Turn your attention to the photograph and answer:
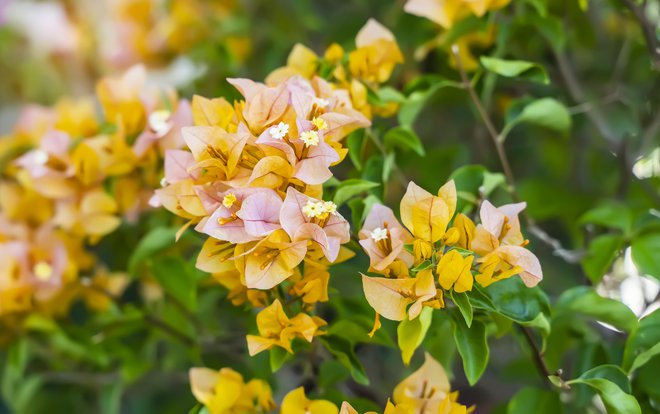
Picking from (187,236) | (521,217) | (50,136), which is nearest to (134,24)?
(50,136)

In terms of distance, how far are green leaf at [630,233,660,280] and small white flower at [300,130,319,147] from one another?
0.35m

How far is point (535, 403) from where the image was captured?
0.71 meters

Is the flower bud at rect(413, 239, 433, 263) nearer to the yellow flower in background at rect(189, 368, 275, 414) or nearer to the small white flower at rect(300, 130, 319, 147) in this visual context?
the small white flower at rect(300, 130, 319, 147)

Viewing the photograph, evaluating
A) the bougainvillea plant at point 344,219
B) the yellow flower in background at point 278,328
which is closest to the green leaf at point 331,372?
the bougainvillea plant at point 344,219

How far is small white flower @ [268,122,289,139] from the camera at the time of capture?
1.96ft

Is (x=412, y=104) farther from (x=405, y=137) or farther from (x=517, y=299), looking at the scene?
(x=517, y=299)

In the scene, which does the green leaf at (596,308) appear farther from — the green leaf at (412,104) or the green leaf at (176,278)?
the green leaf at (176,278)

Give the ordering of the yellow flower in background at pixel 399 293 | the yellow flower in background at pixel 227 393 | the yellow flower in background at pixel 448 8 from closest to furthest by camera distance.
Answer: the yellow flower in background at pixel 399 293 → the yellow flower in background at pixel 227 393 → the yellow flower in background at pixel 448 8

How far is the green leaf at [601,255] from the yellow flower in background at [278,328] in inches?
12.2

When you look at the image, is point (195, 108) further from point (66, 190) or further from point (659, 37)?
point (659, 37)

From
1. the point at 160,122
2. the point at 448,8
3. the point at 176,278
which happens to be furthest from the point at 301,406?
the point at 448,8

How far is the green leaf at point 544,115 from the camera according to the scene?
0.79 meters

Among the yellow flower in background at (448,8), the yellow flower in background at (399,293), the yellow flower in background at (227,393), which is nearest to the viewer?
the yellow flower in background at (399,293)

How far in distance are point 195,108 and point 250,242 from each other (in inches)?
5.9
